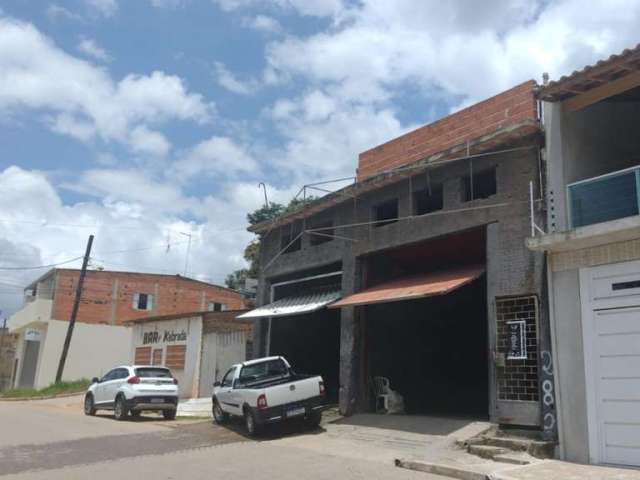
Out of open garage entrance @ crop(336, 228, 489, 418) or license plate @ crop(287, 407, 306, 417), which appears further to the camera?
open garage entrance @ crop(336, 228, 489, 418)

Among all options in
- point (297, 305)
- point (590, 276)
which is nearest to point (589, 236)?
point (590, 276)

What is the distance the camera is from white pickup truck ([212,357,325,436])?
539 inches

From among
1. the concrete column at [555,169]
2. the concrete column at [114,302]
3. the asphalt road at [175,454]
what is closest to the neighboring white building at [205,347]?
the asphalt road at [175,454]

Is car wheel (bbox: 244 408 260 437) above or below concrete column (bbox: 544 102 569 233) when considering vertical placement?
below

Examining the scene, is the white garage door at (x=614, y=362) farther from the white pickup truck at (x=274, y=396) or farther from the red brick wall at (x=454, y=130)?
the white pickup truck at (x=274, y=396)

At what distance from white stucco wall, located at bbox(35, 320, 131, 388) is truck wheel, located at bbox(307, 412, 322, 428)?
84.2 ft

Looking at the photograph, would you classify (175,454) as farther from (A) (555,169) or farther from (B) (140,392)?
(A) (555,169)

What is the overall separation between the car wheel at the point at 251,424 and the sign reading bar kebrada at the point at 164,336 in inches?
441

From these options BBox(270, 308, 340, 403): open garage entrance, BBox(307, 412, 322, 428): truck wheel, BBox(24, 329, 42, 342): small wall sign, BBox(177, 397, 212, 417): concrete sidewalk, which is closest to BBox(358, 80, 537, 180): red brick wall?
BBox(270, 308, 340, 403): open garage entrance

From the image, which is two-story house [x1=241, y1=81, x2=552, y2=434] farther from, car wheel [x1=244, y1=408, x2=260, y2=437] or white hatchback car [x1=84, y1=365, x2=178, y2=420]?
white hatchback car [x1=84, y1=365, x2=178, y2=420]

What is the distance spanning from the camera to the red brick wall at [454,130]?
43.8 ft

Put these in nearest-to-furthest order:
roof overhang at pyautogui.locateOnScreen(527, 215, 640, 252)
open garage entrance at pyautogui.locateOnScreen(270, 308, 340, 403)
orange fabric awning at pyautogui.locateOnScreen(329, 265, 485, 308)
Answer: roof overhang at pyautogui.locateOnScreen(527, 215, 640, 252) < orange fabric awning at pyautogui.locateOnScreen(329, 265, 485, 308) < open garage entrance at pyautogui.locateOnScreen(270, 308, 340, 403)

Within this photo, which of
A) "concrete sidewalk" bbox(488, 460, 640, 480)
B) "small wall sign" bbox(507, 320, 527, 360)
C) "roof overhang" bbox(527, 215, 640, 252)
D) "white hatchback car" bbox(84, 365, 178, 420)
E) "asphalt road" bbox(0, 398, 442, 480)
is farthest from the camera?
"white hatchback car" bbox(84, 365, 178, 420)

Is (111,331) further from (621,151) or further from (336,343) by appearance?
(621,151)
